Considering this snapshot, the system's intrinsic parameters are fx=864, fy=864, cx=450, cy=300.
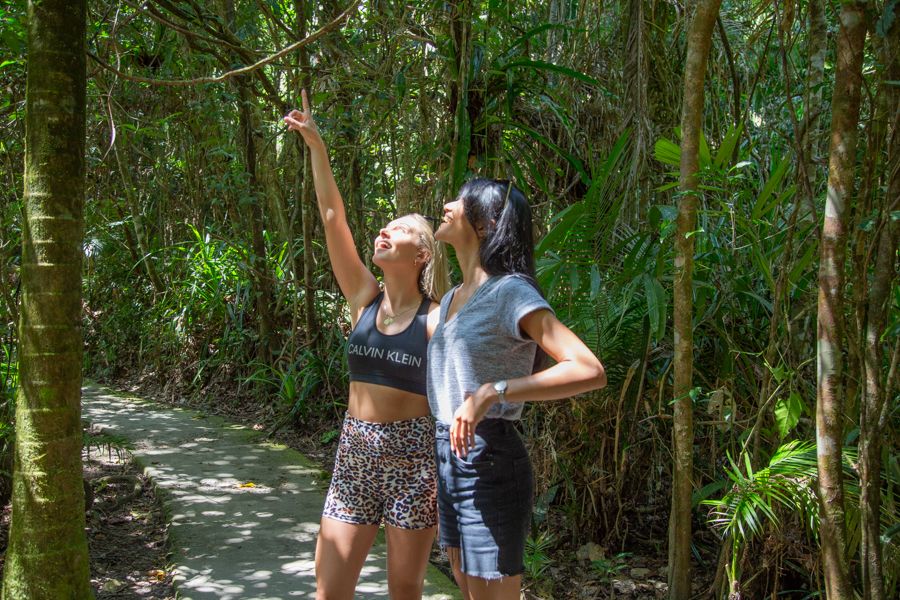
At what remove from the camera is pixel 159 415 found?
314 inches

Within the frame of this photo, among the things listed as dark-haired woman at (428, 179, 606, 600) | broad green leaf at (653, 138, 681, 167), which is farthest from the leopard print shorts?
broad green leaf at (653, 138, 681, 167)

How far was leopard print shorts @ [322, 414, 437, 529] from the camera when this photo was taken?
9.25 ft

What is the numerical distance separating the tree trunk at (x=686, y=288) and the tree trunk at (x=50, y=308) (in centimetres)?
220

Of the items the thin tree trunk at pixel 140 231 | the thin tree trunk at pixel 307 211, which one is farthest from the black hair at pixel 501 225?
the thin tree trunk at pixel 140 231

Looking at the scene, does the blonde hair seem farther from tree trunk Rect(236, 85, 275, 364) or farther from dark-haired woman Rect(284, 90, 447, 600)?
tree trunk Rect(236, 85, 275, 364)

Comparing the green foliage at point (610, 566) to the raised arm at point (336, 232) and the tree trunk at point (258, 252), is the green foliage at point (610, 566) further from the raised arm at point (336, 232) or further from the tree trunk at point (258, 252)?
the tree trunk at point (258, 252)

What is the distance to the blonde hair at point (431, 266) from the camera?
9.88 feet

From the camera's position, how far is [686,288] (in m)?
3.32

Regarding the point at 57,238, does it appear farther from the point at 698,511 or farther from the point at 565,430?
the point at 698,511

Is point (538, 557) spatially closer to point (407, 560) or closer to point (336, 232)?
point (407, 560)

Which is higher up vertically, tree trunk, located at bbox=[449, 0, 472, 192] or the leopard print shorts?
tree trunk, located at bbox=[449, 0, 472, 192]

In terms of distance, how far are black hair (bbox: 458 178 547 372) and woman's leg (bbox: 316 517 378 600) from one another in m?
0.85

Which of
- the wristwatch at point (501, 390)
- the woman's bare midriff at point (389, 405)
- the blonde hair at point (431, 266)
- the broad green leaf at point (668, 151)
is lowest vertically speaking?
the woman's bare midriff at point (389, 405)

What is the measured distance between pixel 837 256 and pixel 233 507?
388 centimetres
